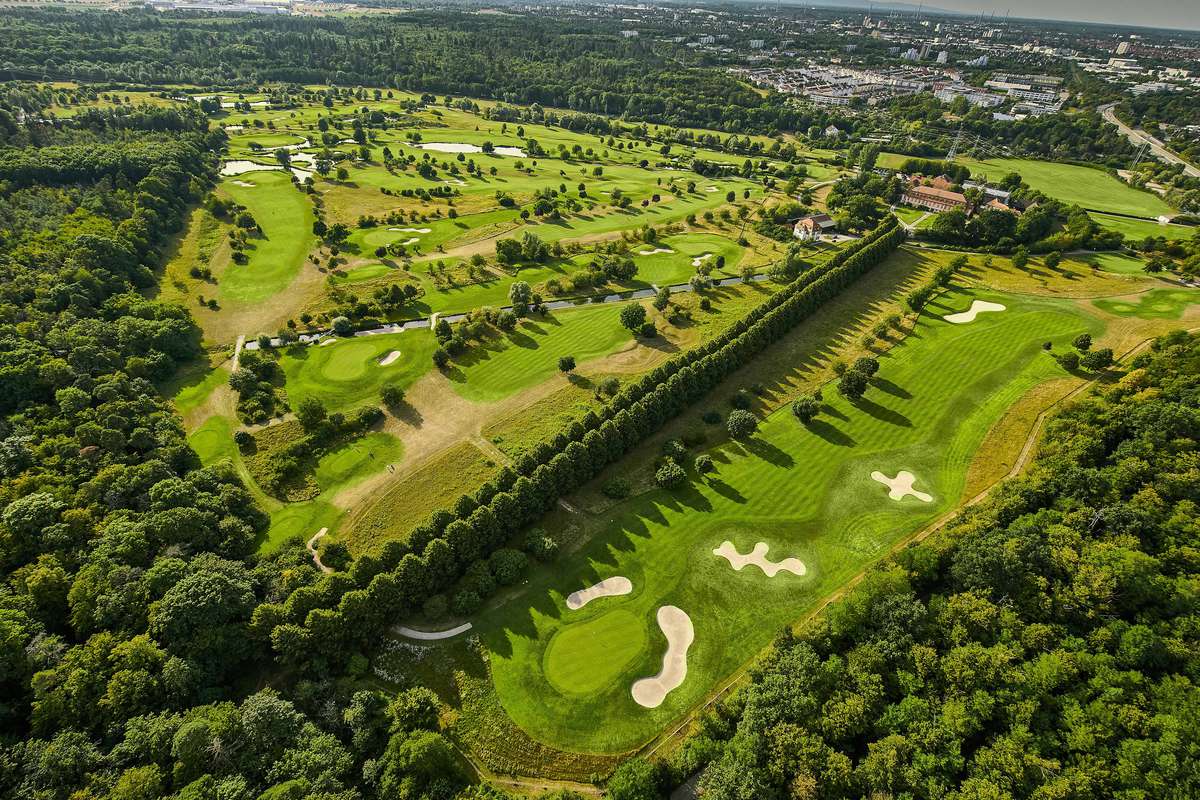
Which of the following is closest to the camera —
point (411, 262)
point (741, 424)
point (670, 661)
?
point (670, 661)

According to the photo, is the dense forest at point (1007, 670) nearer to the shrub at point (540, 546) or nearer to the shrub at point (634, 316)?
the shrub at point (540, 546)

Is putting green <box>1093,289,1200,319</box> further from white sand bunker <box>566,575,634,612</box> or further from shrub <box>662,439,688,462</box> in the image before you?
white sand bunker <box>566,575,634,612</box>

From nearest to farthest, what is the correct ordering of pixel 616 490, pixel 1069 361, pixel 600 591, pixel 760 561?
pixel 600 591
pixel 760 561
pixel 616 490
pixel 1069 361

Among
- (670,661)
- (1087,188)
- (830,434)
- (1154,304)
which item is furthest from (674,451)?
(1087,188)

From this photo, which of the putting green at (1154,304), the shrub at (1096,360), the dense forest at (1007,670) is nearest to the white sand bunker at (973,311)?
the putting green at (1154,304)

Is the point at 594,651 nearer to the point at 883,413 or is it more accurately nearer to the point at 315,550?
the point at 315,550

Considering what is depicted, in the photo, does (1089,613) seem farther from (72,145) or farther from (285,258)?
(72,145)
